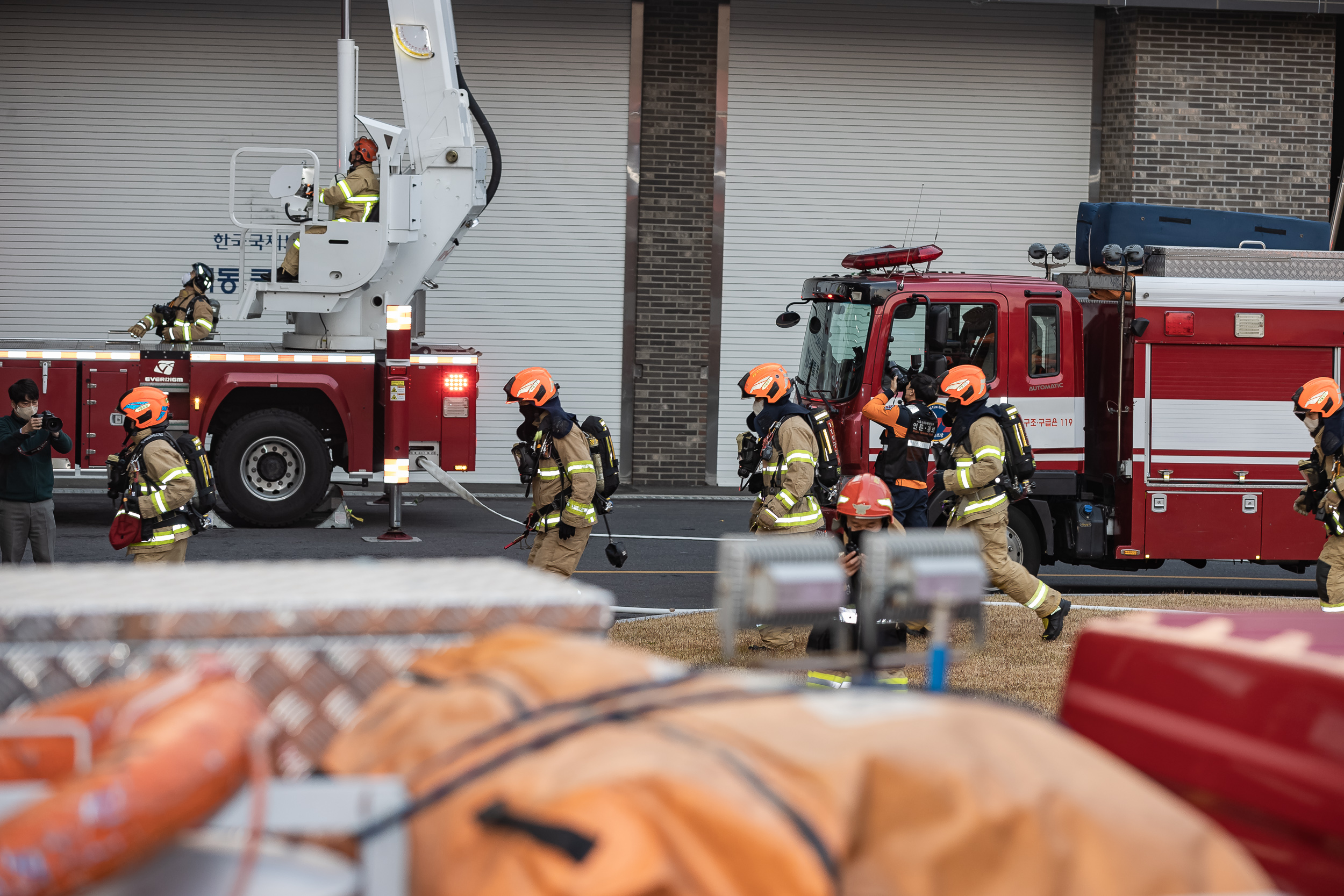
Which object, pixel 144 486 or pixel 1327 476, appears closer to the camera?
pixel 144 486

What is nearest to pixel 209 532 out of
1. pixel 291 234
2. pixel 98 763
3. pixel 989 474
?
pixel 291 234

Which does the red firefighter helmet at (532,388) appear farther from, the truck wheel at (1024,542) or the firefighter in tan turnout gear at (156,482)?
the truck wheel at (1024,542)

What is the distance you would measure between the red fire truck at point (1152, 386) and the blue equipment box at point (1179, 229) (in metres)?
0.99

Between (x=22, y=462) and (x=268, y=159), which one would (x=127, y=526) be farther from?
(x=268, y=159)

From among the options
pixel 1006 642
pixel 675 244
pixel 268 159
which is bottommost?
pixel 1006 642

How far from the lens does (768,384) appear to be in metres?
8.20

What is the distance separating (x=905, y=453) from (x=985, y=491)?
1.03 metres

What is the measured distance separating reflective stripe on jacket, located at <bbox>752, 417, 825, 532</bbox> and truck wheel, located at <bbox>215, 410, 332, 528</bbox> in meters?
5.89

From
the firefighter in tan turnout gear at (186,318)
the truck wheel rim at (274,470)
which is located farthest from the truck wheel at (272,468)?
the firefighter in tan turnout gear at (186,318)

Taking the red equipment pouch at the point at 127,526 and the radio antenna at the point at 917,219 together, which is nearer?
the red equipment pouch at the point at 127,526

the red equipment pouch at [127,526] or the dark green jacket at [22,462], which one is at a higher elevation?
the dark green jacket at [22,462]

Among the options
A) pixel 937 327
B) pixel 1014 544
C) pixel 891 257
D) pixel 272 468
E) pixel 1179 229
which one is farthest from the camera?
pixel 272 468

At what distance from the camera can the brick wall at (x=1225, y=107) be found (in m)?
17.5

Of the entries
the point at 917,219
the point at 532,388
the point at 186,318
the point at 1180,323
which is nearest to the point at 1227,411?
the point at 1180,323
